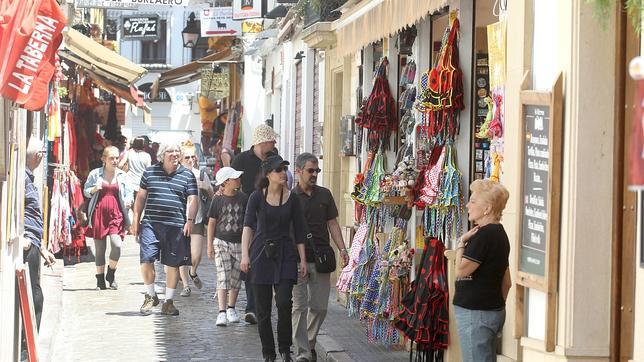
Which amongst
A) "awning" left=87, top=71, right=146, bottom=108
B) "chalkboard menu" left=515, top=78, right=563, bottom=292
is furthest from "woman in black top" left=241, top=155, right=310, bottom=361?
"awning" left=87, top=71, right=146, bottom=108

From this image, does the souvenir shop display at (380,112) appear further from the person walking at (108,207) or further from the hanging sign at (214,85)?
the hanging sign at (214,85)

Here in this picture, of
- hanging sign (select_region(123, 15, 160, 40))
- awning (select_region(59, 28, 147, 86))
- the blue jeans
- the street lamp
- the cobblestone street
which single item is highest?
hanging sign (select_region(123, 15, 160, 40))

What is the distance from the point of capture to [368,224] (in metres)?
13.5

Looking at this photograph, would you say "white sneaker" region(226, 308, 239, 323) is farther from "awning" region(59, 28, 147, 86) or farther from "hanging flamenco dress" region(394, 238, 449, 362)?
"awning" region(59, 28, 147, 86)

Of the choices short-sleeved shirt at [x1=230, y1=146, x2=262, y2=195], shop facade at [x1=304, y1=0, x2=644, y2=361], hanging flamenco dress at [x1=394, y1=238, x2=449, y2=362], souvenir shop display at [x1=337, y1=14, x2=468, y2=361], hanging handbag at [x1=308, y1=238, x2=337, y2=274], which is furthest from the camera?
short-sleeved shirt at [x1=230, y1=146, x2=262, y2=195]

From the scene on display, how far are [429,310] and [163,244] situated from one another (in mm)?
5614

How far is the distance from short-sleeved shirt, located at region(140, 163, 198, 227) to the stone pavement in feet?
3.77

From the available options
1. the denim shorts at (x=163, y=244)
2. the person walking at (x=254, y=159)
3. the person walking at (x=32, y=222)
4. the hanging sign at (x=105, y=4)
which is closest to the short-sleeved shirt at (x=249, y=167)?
the person walking at (x=254, y=159)

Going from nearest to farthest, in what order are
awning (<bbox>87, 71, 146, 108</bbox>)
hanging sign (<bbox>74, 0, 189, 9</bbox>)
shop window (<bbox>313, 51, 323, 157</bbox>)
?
A: 1. hanging sign (<bbox>74, 0, 189, 9</bbox>)
2. shop window (<bbox>313, 51, 323, 157</bbox>)
3. awning (<bbox>87, 71, 146, 108</bbox>)

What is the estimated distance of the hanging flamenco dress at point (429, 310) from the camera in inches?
400

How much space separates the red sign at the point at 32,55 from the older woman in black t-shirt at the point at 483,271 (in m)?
2.73

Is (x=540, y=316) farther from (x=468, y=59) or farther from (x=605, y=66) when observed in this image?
(x=468, y=59)

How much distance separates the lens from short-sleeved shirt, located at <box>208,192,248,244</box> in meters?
14.2

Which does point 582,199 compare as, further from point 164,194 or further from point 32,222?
point 164,194
